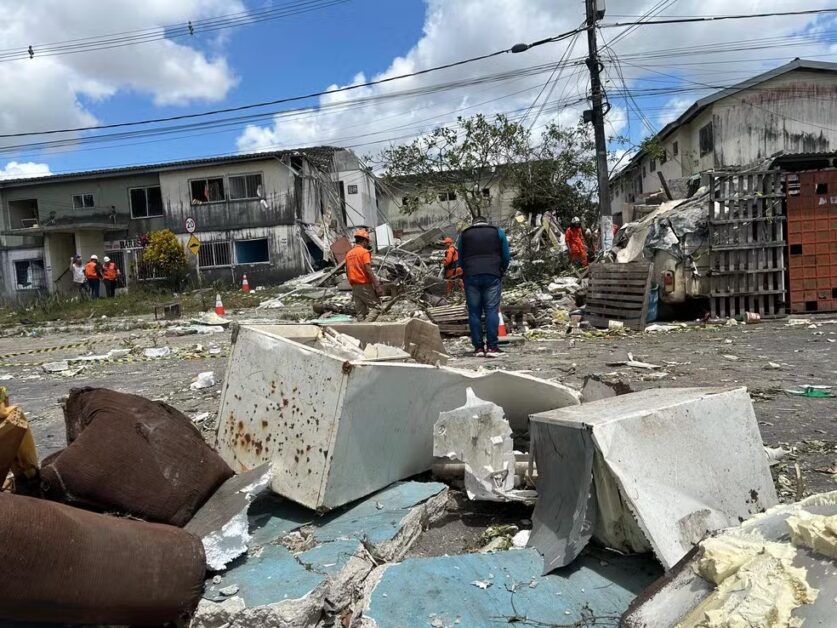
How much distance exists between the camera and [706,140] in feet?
75.8

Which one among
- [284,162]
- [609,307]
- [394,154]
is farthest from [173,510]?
[284,162]

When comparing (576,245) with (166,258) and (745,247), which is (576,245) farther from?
(166,258)

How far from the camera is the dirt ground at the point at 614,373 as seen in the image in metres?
3.01

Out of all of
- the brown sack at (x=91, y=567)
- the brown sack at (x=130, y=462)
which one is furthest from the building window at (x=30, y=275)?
the brown sack at (x=91, y=567)

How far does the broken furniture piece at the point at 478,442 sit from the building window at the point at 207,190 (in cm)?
2446

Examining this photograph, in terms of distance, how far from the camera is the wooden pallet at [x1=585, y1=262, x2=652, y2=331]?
957cm

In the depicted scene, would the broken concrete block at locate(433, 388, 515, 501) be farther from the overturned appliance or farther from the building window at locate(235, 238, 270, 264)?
the building window at locate(235, 238, 270, 264)

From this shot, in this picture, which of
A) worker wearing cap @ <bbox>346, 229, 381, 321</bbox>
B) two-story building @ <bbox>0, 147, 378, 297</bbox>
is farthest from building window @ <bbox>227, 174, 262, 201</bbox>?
worker wearing cap @ <bbox>346, 229, 381, 321</bbox>

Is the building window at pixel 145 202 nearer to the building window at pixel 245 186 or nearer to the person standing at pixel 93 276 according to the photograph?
the building window at pixel 245 186

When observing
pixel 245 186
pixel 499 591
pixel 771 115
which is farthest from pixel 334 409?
pixel 771 115

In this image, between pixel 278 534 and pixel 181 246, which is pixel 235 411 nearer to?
pixel 278 534

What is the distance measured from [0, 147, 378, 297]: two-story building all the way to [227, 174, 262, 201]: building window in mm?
40

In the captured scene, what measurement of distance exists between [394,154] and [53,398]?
57.0 feet

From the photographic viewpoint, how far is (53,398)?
6.27 m
